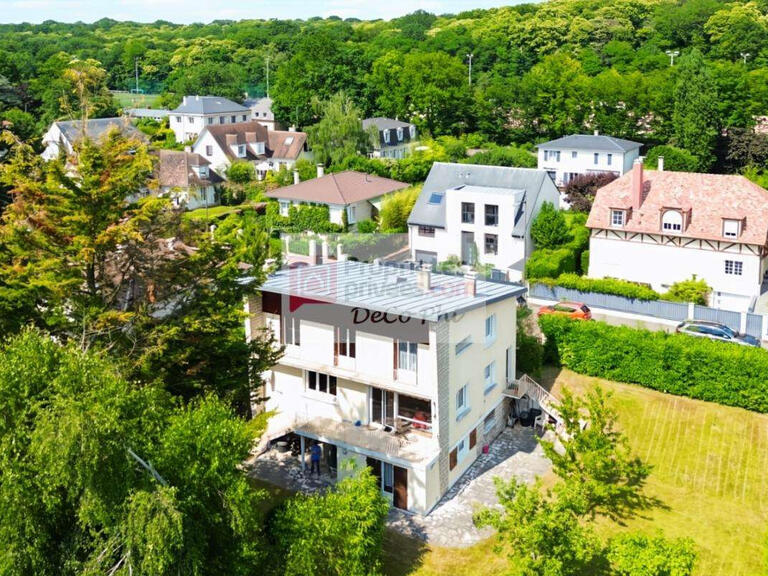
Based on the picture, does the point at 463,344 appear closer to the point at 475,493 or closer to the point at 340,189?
the point at 475,493

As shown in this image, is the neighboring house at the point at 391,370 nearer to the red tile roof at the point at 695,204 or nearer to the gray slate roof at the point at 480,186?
the red tile roof at the point at 695,204

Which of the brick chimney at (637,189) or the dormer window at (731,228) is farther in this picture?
the brick chimney at (637,189)

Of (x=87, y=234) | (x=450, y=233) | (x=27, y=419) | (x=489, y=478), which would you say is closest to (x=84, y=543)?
(x=27, y=419)

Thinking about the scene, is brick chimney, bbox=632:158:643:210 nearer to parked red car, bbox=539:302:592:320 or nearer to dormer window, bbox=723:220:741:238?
dormer window, bbox=723:220:741:238

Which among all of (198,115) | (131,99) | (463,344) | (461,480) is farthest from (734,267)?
(131,99)

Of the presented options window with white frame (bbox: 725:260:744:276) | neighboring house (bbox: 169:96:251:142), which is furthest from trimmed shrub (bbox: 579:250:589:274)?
neighboring house (bbox: 169:96:251:142)

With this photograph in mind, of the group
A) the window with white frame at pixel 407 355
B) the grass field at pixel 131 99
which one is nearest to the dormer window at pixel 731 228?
the window with white frame at pixel 407 355
